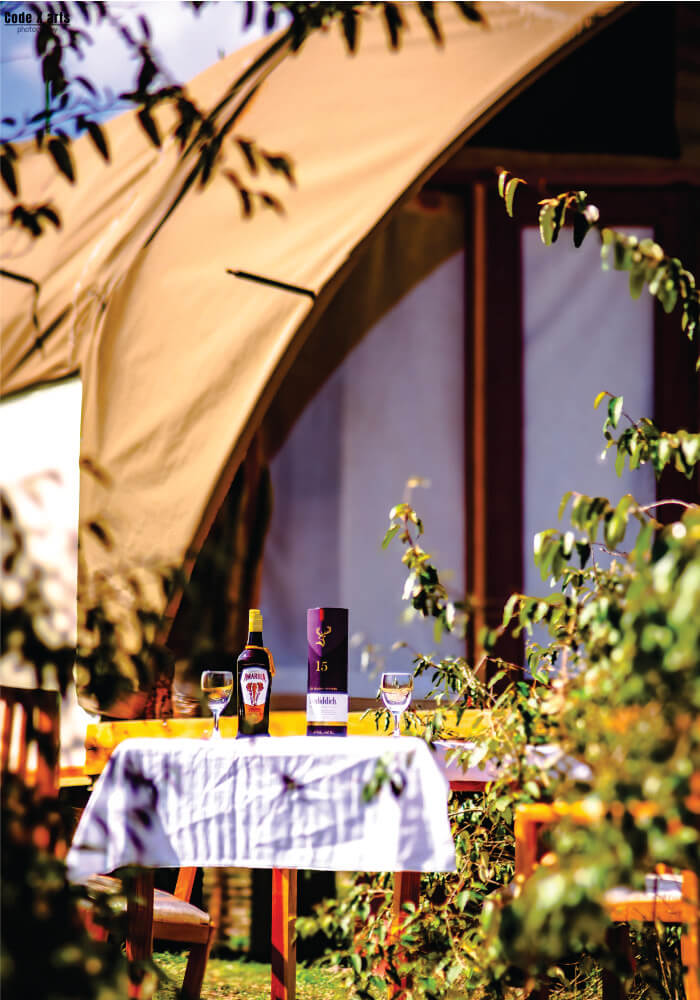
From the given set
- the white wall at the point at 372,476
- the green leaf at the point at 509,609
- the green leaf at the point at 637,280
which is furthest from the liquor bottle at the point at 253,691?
the white wall at the point at 372,476

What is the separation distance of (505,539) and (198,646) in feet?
8.34

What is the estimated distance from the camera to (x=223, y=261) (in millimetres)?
3398

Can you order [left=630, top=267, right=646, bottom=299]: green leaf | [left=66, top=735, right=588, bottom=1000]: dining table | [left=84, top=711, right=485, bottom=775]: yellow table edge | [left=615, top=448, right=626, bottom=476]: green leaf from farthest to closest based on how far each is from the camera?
[left=84, top=711, right=485, bottom=775]: yellow table edge, [left=66, top=735, right=588, bottom=1000]: dining table, [left=615, top=448, right=626, bottom=476]: green leaf, [left=630, top=267, right=646, bottom=299]: green leaf

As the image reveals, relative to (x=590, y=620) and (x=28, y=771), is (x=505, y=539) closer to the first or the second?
(x=590, y=620)

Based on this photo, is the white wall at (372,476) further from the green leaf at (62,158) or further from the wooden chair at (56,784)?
the green leaf at (62,158)

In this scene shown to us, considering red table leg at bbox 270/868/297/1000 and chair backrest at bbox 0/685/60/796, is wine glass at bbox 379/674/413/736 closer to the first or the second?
red table leg at bbox 270/868/297/1000

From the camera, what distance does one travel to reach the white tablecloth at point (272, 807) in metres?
2.11

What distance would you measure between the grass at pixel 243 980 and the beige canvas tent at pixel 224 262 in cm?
132

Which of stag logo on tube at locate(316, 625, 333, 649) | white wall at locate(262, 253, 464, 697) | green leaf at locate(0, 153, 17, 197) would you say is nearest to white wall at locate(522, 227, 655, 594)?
white wall at locate(262, 253, 464, 697)

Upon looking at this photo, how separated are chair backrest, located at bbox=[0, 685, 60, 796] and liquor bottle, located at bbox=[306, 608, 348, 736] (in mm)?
603

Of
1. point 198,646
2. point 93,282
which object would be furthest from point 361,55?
point 198,646

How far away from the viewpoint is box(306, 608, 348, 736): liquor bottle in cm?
234

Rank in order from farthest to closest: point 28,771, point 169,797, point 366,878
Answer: point 366,878, point 169,797, point 28,771

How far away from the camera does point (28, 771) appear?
5.53ft
